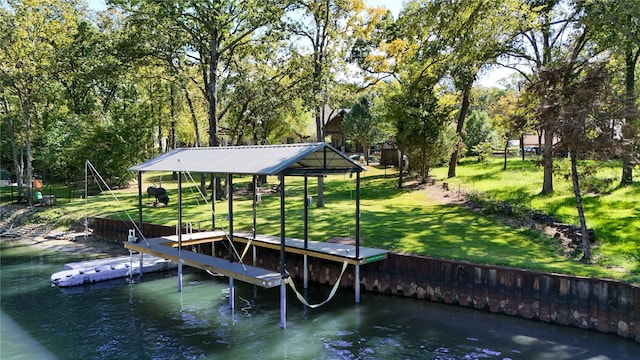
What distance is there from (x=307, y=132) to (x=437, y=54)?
27.0 metres

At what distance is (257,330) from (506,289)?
7.01 metres

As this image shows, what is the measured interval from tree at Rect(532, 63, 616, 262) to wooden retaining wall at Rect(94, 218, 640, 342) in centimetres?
267

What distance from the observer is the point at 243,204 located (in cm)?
2677

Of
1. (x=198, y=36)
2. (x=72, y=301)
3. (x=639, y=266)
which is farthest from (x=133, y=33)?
(x=639, y=266)

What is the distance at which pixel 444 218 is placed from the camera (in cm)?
2058

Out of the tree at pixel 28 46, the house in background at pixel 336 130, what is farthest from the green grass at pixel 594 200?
the tree at pixel 28 46

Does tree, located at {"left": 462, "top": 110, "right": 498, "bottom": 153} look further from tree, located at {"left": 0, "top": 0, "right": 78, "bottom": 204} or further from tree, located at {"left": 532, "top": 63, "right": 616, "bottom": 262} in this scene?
tree, located at {"left": 0, "top": 0, "right": 78, "bottom": 204}

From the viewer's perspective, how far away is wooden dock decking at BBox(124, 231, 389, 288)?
1272 centimetres

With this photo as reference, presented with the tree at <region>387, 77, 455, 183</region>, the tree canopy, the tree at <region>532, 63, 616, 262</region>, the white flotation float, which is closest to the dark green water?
the white flotation float

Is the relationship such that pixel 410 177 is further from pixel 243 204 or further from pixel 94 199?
pixel 94 199

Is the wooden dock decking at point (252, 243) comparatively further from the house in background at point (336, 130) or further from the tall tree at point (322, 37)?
the house in background at point (336, 130)

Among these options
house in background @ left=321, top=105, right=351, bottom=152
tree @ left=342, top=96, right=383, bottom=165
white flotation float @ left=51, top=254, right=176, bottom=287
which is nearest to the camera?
white flotation float @ left=51, top=254, right=176, bottom=287

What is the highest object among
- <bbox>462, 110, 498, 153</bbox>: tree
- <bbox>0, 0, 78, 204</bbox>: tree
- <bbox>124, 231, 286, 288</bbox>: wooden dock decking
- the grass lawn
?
<bbox>0, 0, 78, 204</bbox>: tree

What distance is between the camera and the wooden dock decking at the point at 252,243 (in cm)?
1272
